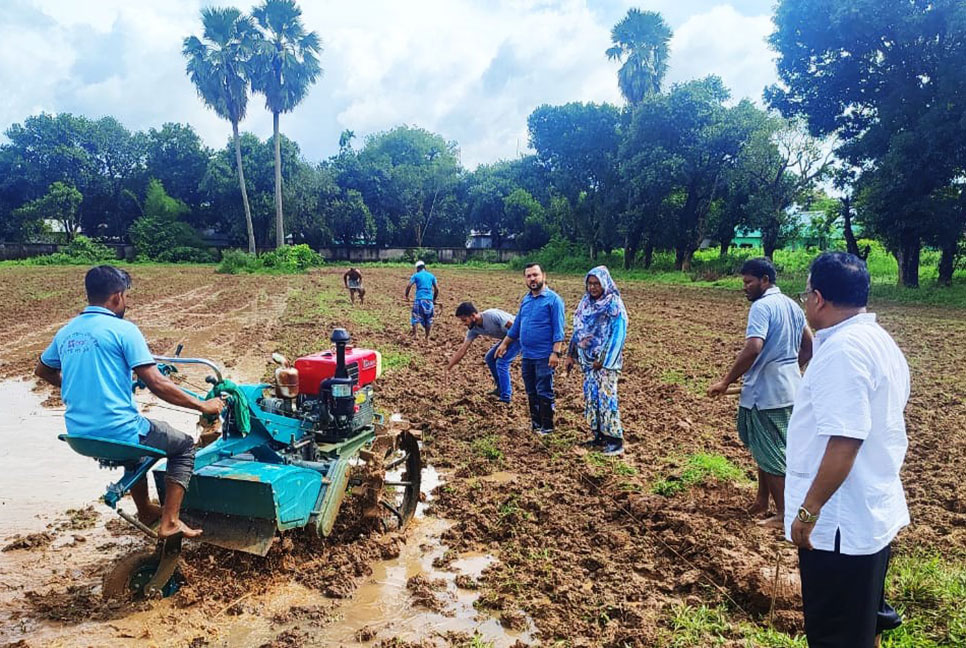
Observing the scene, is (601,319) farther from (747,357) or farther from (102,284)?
(102,284)

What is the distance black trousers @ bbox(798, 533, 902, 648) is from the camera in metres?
2.21

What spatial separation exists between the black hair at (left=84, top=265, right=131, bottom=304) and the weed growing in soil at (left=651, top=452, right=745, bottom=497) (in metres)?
3.90

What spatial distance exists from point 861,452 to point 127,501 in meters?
4.99

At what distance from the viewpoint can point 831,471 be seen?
214 cm

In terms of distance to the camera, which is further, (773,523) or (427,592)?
(773,523)

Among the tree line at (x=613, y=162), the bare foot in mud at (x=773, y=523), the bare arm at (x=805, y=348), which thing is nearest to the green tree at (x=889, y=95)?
the tree line at (x=613, y=162)

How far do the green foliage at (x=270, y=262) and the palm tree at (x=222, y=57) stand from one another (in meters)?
9.67

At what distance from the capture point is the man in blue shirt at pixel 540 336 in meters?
6.23

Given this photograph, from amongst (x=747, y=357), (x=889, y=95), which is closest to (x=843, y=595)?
(x=747, y=357)

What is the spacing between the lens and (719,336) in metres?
12.5

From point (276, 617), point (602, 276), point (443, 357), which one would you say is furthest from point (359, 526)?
point (443, 357)

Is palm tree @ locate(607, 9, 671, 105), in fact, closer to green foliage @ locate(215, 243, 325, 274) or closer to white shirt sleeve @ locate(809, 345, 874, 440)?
green foliage @ locate(215, 243, 325, 274)

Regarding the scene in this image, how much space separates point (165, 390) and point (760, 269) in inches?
146

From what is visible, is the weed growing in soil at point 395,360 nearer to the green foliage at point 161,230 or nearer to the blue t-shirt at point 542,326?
the blue t-shirt at point 542,326
